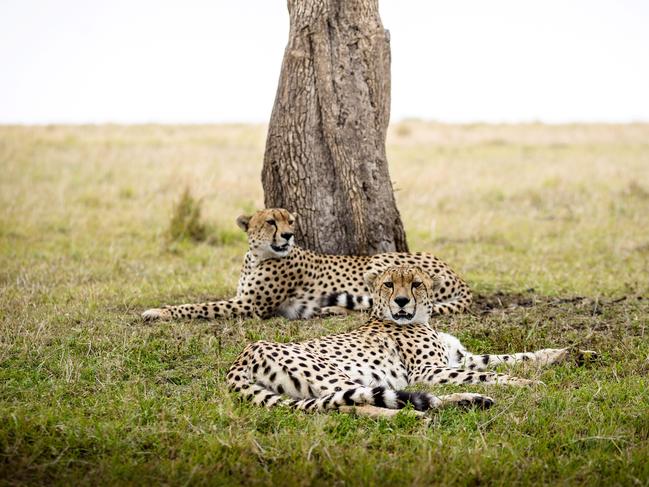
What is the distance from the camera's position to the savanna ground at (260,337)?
326 cm

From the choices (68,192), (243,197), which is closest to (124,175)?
(68,192)

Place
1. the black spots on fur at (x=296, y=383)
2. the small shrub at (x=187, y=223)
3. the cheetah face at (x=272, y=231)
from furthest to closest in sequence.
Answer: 1. the small shrub at (x=187, y=223)
2. the cheetah face at (x=272, y=231)
3. the black spots on fur at (x=296, y=383)

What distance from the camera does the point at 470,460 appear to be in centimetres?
323

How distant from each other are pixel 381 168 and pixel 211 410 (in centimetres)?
354

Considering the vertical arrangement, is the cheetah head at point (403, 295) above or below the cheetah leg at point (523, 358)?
above

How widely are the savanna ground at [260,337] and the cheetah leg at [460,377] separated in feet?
0.35

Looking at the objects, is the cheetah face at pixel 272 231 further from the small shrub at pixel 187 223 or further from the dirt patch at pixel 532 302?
the small shrub at pixel 187 223

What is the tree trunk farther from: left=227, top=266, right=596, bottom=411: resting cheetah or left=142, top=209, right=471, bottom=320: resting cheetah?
left=227, top=266, right=596, bottom=411: resting cheetah

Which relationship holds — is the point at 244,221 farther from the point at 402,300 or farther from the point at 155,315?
the point at 402,300

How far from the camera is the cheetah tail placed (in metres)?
6.18

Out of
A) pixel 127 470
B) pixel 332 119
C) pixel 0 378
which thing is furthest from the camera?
pixel 332 119

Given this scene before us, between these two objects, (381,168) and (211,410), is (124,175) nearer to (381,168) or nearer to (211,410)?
(381,168)

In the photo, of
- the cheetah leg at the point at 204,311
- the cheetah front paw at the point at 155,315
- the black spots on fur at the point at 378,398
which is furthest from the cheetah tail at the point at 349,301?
the black spots on fur at the point at 378,398

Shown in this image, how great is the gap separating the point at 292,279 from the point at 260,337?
1.01 metres
